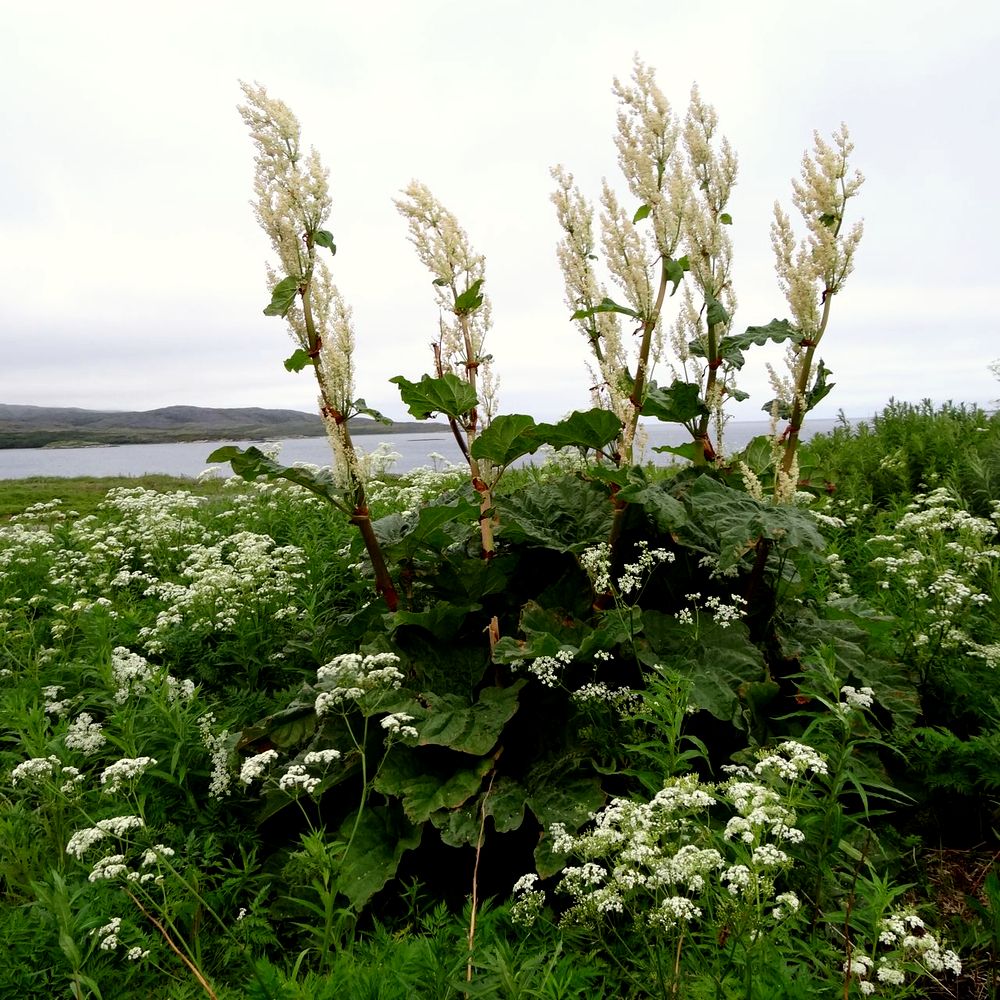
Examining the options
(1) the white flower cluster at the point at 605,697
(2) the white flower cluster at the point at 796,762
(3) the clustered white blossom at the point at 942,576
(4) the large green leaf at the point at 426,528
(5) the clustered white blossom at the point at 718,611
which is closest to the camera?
(2) the white flower cluster at the point at 796,762

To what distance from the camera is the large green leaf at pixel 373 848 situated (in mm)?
3010

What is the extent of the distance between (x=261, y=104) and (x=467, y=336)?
170 centimetres

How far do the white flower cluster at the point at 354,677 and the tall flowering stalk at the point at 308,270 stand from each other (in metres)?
0.84

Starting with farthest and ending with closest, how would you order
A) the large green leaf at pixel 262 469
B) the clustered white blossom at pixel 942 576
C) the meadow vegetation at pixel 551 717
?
the clustered white blossom at pixel 942 576 < the large green leaf at pixel 262 469 < the meadow vegetation at pixel 551 717

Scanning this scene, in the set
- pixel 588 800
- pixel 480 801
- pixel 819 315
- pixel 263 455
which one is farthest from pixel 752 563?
pixel 263 455

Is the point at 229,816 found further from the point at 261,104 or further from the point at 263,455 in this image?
the point at 261,104

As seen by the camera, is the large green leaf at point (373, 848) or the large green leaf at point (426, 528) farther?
the large green leaf at point (426, 528)

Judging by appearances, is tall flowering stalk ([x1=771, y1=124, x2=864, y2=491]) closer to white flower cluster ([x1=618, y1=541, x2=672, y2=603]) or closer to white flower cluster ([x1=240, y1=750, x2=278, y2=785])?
white flower cluster ([x1=618, y1=541, x2=672, y2=603])

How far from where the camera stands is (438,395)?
3.82 metres

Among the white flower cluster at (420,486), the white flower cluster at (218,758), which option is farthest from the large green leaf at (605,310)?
the white flower cluster at (420,486)

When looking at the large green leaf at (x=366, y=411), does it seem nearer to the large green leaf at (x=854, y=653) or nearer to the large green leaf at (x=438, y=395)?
the large green leaf at (x=438, y=395)

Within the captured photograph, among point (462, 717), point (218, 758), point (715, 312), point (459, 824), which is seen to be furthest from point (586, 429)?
point (218, 758)

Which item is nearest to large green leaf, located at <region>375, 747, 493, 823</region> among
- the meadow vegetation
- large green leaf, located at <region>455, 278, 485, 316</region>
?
the meadow vegetation

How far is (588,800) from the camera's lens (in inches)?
121
